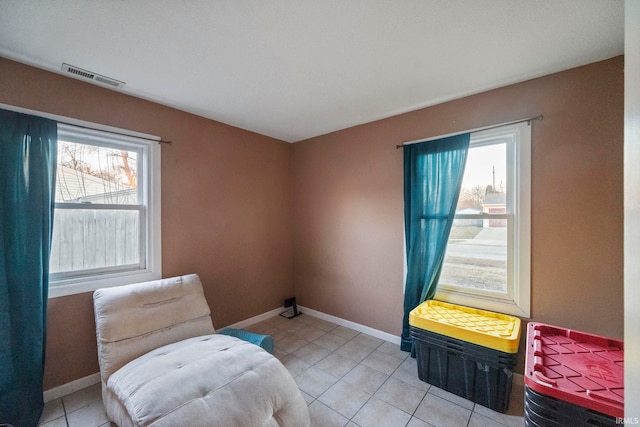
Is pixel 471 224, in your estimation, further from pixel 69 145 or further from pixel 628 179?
pixel 69 145

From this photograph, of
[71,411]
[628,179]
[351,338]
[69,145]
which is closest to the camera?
[628,179]

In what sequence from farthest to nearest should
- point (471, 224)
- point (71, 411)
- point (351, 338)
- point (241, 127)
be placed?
point (241, 127) → point (351, 338) → point (471, 224) → point (71, 411)

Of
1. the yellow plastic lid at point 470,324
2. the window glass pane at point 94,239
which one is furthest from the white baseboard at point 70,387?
the yellow plastic lid at point 470,324

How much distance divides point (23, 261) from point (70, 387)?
1.06 m

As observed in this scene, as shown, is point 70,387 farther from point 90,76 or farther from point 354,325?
point 354,325

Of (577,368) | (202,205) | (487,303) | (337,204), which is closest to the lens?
(577,368)

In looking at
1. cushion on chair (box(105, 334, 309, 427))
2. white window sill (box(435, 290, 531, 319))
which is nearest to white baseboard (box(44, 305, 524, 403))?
white window sill (box(435, 290, 531, 319))

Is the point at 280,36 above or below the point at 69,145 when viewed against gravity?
above

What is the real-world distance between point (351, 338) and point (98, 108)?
3.30 metres

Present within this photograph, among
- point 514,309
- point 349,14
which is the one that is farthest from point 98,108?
point 514,309

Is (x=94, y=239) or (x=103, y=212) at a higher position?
(x=103, y=212)

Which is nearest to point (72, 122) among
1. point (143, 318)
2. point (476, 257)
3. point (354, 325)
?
point (143, 318)

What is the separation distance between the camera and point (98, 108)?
6.89 ft

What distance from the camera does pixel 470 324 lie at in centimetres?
197
